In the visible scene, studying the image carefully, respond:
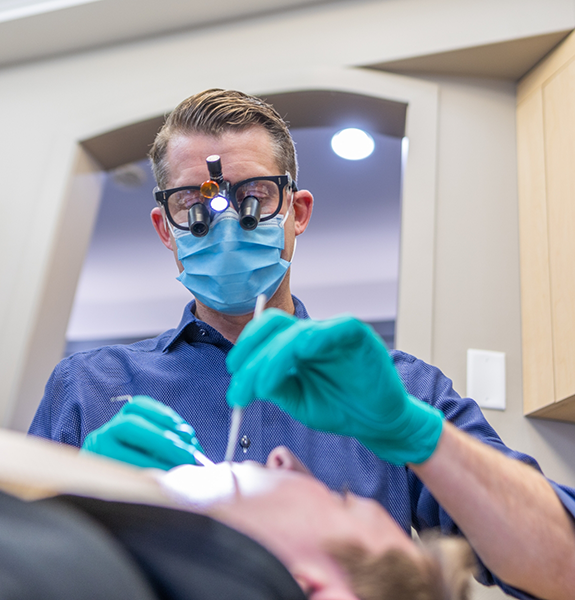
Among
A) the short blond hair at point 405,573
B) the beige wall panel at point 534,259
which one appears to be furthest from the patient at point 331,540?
the beige wall panel at point 534,259

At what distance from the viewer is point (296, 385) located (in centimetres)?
87

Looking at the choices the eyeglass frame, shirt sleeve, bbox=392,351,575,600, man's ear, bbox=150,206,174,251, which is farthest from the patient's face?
man's ear, bbox=150,206,174,251

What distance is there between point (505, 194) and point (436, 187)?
211 mm

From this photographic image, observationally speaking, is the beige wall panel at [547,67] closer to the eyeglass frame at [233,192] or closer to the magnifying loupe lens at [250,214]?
the eyeglass frame at [233,192]

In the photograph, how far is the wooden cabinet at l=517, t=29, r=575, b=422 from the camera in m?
1.56

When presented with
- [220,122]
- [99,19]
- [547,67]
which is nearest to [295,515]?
[220,122]

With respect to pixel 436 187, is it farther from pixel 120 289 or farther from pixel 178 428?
pixel 120 289

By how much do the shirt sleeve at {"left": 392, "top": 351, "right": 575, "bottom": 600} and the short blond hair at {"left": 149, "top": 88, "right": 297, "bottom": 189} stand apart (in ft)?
1.89

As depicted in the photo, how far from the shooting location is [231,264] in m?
1.26

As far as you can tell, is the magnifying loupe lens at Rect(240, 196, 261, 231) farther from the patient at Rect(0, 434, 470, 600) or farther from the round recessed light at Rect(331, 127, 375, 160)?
the round recessed light at Rect(331, 127, 375, 160)

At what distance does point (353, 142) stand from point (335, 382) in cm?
181

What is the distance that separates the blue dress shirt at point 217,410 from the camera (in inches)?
44.2

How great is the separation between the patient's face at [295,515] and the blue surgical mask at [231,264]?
0.60 meters

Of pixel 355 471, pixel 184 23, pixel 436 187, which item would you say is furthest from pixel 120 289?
pixel 355 471
